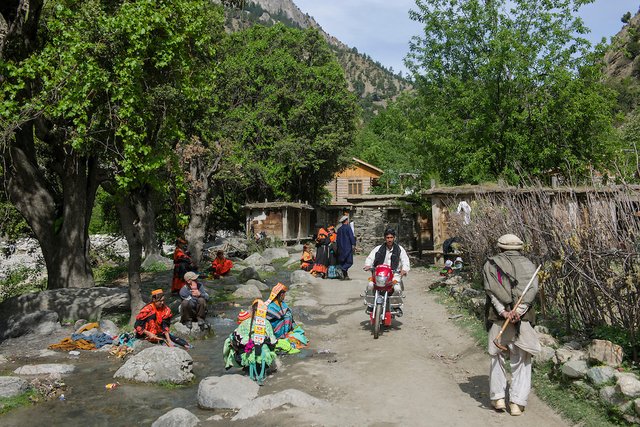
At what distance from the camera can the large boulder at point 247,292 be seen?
599 inches

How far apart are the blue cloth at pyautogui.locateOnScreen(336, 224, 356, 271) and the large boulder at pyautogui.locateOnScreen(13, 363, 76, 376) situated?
359 inches

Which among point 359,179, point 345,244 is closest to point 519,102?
point 345,244

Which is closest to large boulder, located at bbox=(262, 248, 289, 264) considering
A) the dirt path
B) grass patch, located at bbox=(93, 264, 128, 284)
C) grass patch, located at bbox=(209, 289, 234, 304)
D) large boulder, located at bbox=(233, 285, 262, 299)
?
grass patch, located at bbox=(93, 264, 128, 284)

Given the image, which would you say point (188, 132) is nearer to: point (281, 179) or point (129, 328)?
point (281, 179)

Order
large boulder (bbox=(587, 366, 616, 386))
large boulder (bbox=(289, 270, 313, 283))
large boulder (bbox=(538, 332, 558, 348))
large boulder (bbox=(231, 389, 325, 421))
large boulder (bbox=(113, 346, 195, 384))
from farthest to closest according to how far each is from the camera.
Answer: large boulder (bbox=(289, 270, 313, 283))
large boulder (bbox=(113, 346, 195, 384))
large boulder (bbox=(538, 332, 558, 348))
large boulder (bbox=(231, 389, 325, 421))
large boulder (bbox=(587, 366, 616, 386))

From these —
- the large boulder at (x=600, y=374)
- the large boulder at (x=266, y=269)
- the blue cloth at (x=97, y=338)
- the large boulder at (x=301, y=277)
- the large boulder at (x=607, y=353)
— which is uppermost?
the large boulder at (x=607, y=353)

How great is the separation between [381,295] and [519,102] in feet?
46.4

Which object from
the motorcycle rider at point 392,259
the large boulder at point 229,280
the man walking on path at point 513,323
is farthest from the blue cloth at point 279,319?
the large boulder at point 229,280

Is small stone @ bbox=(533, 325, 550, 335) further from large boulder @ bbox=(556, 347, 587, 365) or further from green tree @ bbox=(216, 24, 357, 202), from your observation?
green tree @ bbox=(216, 24, 357, 202)

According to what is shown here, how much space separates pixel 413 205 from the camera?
25.9m

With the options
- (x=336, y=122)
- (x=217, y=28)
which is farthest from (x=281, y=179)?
(x=217, y=28)

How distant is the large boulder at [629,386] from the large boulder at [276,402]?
3.15m

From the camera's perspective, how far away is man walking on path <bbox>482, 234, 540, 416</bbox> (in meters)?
5.81

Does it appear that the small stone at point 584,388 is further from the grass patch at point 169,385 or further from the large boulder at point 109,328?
the large boulder at point 109,328
